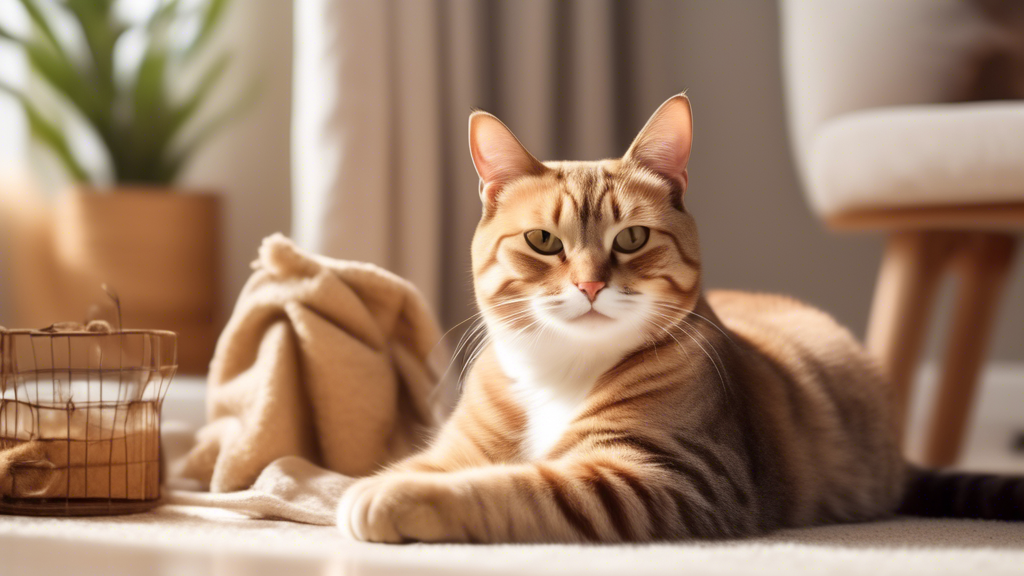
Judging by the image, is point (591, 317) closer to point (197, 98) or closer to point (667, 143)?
point (667, 143)

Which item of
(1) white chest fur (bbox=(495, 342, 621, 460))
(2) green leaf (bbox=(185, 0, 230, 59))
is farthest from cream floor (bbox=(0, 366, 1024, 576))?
(2) green leaf (bbox=(185, 0, 230, 59))

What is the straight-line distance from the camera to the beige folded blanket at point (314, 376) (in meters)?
1.22

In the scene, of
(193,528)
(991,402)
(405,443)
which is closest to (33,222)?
(405,443)

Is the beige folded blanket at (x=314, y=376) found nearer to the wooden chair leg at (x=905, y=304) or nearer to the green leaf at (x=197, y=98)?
the wooden chair leg at (x=905, y=304)

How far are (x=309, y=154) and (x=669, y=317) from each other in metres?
1.14

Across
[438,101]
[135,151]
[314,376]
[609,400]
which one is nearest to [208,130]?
[135,151]

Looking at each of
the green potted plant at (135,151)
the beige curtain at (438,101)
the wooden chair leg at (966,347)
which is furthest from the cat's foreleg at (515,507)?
the green potted plant at (135,151)

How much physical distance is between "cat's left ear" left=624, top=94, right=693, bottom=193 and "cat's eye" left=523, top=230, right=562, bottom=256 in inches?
5.7

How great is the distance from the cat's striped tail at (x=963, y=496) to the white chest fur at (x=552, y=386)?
0.55 metres

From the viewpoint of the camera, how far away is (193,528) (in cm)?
98

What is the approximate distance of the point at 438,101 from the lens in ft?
7.15

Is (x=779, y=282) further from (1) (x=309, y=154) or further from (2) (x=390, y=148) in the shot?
(1) (x=309, y=154)

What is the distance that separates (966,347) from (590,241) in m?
1.38

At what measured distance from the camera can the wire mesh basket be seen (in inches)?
41.1
